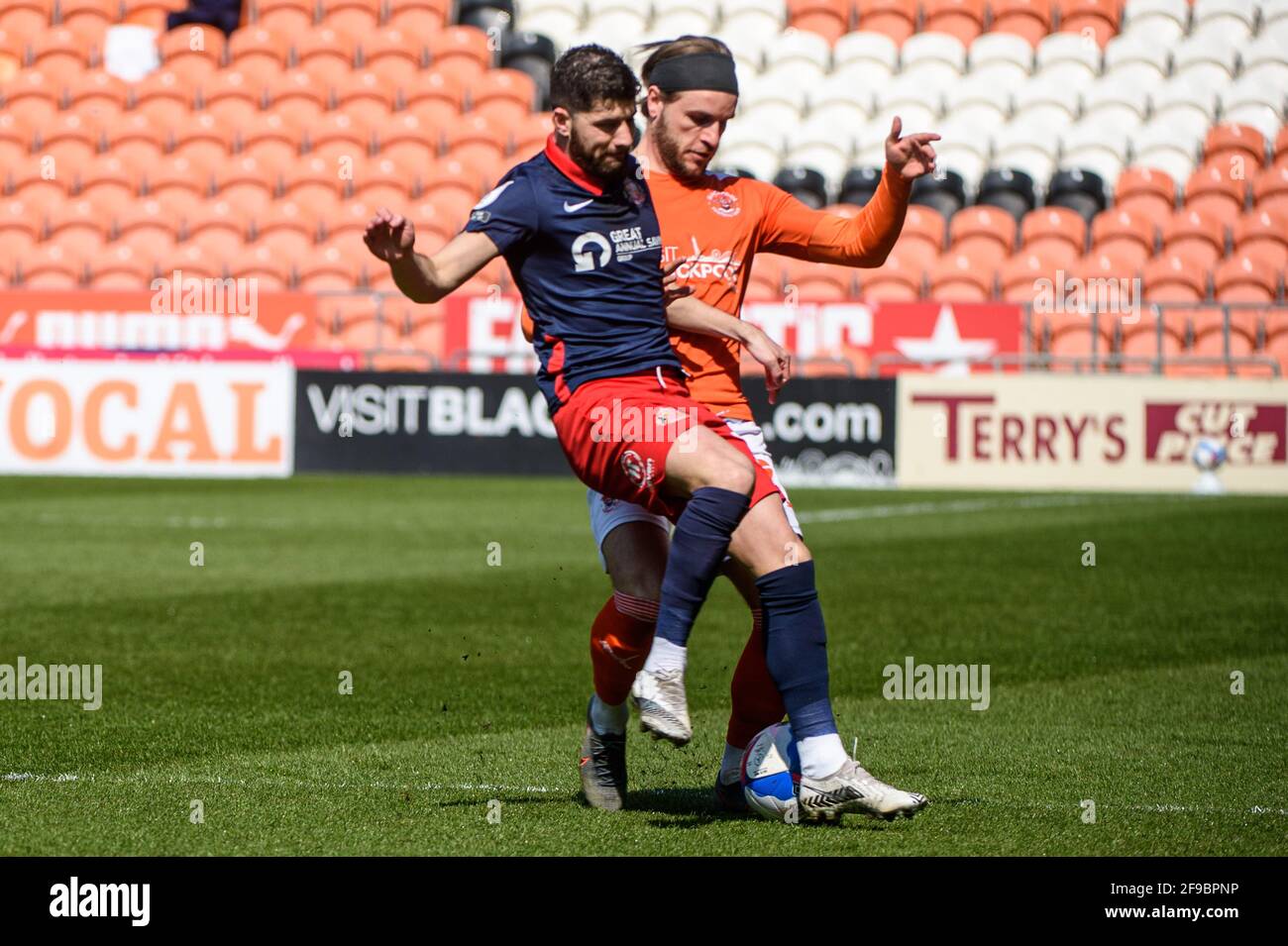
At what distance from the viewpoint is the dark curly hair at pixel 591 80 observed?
494cm

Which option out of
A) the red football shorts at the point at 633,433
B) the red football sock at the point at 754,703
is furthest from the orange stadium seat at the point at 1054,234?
the red football shorts at the point at 633,433

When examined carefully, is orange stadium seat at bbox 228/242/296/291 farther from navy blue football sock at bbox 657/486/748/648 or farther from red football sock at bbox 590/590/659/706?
navy blue football sock at bbox 657/486/748/648

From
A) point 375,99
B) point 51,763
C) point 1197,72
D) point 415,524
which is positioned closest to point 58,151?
point 375,99

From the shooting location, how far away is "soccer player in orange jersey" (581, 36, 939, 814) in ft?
16.9

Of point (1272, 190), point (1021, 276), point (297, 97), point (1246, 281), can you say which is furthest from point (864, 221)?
point (297, 97)

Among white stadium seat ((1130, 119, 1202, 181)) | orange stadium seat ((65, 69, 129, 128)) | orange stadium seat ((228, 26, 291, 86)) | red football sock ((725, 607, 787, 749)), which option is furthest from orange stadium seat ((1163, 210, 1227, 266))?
red football sock ((725, 607, 787, 749))

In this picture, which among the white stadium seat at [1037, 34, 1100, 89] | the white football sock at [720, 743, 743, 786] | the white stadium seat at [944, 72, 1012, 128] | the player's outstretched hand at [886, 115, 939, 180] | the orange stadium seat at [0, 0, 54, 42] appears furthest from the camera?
the orange stadium seat at [0, 0, 54, 42]

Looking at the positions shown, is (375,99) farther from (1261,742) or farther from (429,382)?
(1261,742)

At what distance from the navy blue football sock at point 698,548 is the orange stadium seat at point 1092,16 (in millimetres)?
24265

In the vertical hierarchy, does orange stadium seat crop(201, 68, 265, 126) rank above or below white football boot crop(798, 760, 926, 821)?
above

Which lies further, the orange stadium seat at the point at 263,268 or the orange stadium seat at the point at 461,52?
the orange stadium seat at the point at 461,52

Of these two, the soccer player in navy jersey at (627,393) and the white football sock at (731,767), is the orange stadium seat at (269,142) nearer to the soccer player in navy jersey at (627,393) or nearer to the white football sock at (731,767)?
the soccer player in navy jersey at (627,393)

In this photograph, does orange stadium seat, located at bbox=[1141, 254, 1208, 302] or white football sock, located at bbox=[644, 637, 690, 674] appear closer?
white football sock, located at bbox=[644, 637, 690, 674]

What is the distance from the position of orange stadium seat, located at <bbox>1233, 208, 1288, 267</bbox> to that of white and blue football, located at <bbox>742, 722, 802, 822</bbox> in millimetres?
19844
